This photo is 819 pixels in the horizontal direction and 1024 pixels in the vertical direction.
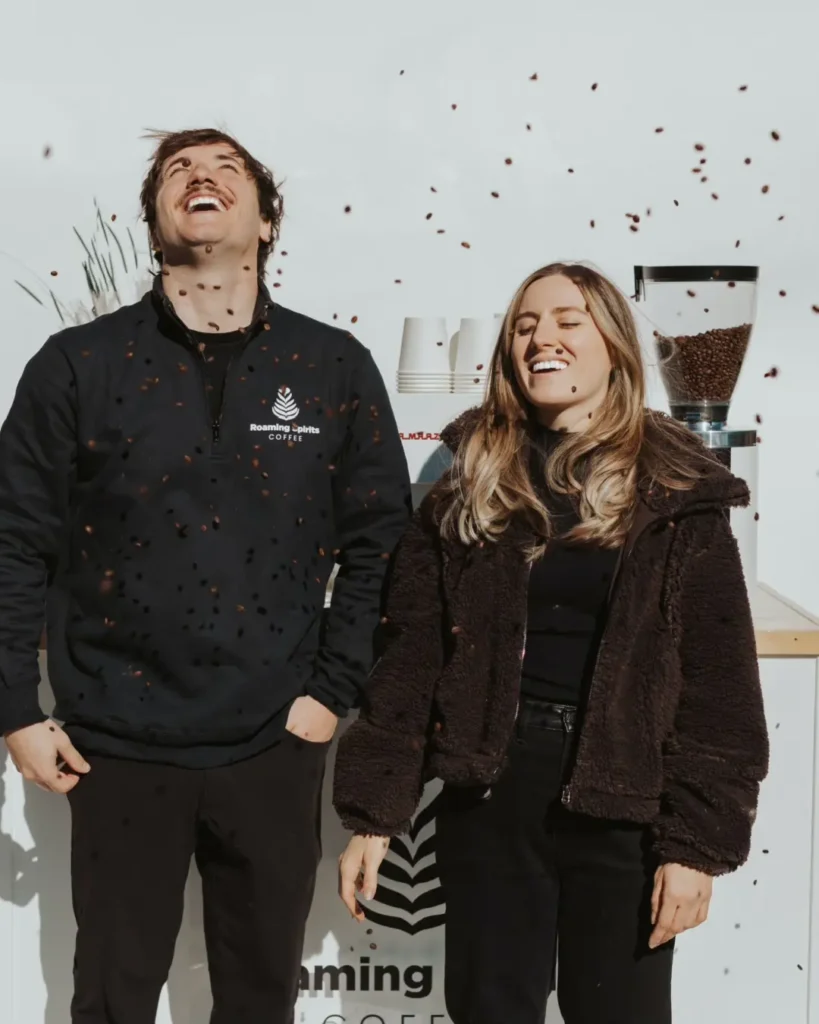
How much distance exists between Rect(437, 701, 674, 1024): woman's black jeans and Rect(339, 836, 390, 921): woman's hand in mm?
86

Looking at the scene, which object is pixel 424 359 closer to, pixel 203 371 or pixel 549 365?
pixel 203 371

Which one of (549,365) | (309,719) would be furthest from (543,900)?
(549,365)

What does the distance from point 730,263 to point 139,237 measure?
1271 mm

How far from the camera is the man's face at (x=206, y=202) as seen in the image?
5.77 ft

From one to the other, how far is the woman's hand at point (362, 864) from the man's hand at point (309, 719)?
0.17 meters

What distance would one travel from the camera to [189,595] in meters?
1.72

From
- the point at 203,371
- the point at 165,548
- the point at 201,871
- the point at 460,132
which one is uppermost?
the point at 460,132

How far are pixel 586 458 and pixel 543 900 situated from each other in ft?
1.86

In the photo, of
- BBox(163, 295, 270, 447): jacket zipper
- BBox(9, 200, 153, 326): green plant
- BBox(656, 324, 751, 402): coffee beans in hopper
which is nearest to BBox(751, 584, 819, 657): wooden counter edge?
BBox(656, 324, 751, 402): coffee beans in hopper

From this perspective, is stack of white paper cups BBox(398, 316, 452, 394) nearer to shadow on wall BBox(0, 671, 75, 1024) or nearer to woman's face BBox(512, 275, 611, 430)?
woman's face BBox(512, 275, 611, 430)

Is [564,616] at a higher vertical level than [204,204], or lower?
lower

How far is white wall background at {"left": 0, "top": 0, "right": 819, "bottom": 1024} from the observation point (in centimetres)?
264

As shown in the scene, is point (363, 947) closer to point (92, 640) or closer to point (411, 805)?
point (411, 805)

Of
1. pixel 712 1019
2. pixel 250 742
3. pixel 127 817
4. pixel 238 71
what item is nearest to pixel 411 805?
pixel 250 742
